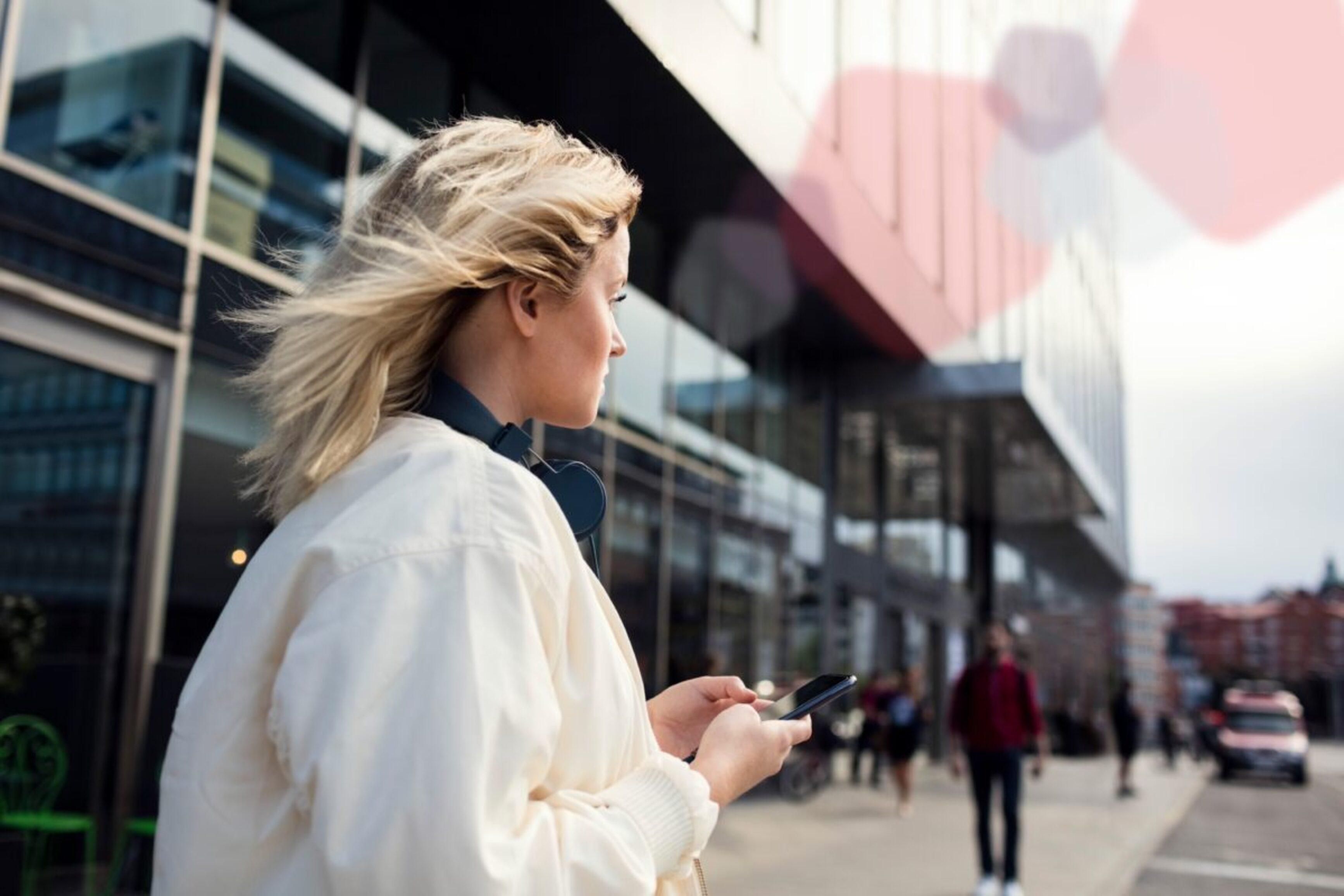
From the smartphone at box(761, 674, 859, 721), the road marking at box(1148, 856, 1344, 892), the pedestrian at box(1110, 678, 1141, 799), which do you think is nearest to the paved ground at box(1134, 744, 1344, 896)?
the road marking at box(1148, 856, 1344, 892)

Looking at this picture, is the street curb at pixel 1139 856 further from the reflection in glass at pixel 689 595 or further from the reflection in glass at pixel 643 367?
the reflection in glass at pixel 643 367

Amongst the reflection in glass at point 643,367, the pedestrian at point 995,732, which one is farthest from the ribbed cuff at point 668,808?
the reflection in glass at point 643,367

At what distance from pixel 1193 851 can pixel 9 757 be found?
9.98 m

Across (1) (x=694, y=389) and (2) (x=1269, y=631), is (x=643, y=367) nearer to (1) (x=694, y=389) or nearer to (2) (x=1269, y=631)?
(1) (x=694, y=389)

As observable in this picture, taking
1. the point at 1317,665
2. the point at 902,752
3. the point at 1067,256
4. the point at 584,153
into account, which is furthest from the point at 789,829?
the point at 1317,665

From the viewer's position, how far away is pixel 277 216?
6621mm

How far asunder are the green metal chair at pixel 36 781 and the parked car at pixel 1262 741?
23.0 metres

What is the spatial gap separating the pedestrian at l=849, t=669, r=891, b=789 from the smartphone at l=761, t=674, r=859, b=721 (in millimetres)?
14661

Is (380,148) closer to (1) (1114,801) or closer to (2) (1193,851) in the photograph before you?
(2) (1193,851)

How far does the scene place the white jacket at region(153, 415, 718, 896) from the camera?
0.94 m

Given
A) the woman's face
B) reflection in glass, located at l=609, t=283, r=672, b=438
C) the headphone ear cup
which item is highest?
reflection in glass, located at l=609, t=283, r=672, b=438

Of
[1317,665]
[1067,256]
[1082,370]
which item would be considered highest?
[1067,256]

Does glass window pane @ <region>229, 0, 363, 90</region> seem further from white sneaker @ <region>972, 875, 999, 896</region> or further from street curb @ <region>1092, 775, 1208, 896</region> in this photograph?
street curb @ <region>1092, 775, 1208, 896</region>

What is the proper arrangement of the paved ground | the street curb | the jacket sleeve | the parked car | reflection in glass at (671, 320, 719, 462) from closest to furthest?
the jacket sleeve < the street curb < the paved ground < reflection in glass at (671, 320, 719, 462) < the parked car
